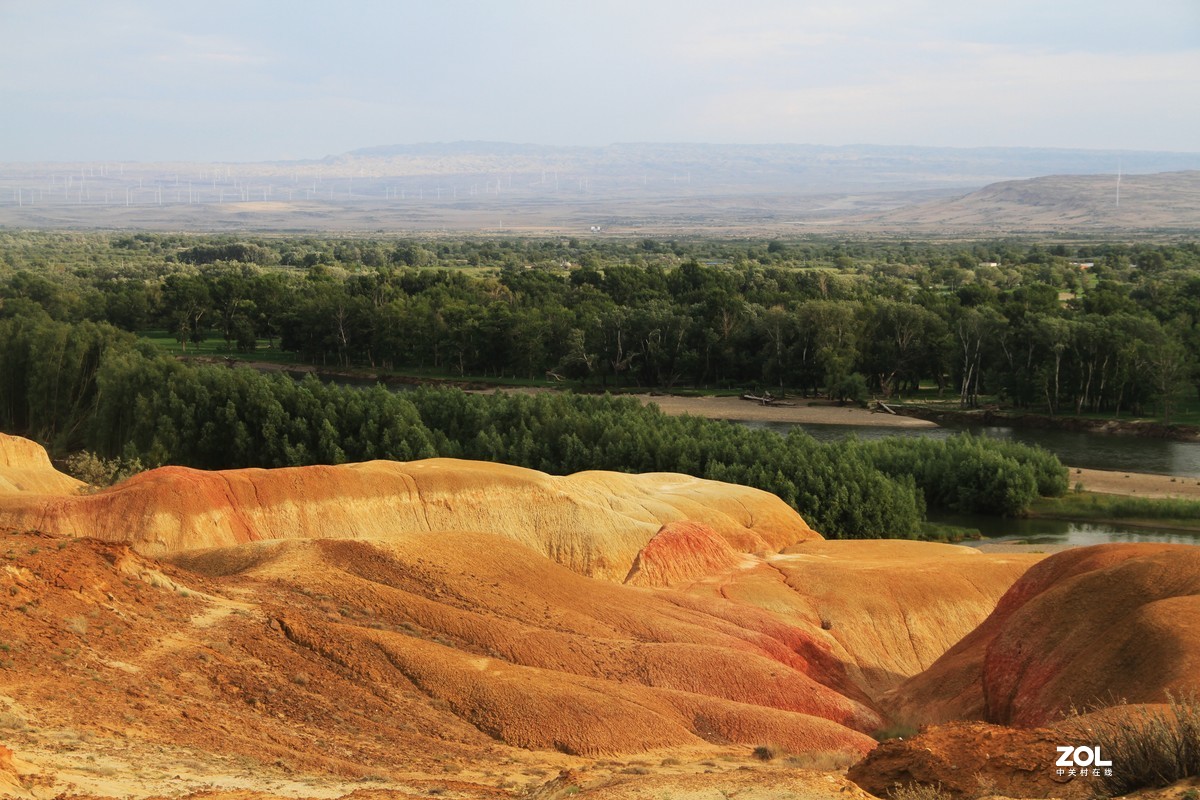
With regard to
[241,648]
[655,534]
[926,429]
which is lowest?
[926,429]

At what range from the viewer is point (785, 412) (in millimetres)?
113750

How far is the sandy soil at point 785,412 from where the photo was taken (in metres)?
109

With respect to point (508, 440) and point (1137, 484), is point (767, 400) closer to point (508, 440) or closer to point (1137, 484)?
point (1137, 484)

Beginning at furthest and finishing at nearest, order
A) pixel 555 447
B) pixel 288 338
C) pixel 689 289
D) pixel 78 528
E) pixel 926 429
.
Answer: pixel 689 289
pixel 288 338
pixel 926 429
pixel 555 447
pixel 78 528

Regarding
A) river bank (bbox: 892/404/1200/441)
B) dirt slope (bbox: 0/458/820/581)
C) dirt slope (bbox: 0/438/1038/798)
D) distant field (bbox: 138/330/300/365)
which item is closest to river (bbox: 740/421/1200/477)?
river bank (bbox: 892/404/1200/441)

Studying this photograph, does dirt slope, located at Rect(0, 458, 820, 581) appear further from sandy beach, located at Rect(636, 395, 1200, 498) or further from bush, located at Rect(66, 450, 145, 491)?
sandy beach, located at Rect(636, 395, 1200, 498)

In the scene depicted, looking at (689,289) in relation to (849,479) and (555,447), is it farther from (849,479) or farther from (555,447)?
(849,479)

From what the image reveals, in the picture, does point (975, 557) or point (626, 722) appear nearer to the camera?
point (626, 722)

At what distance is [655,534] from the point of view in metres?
50.2

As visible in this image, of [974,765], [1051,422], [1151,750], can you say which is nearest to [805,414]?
[1051,422]

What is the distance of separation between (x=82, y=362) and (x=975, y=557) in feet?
230

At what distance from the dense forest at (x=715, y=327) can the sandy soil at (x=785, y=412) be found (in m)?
3.80

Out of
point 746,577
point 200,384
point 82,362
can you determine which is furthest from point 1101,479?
point 82,362

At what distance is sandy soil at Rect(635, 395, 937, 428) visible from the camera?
109 metres
